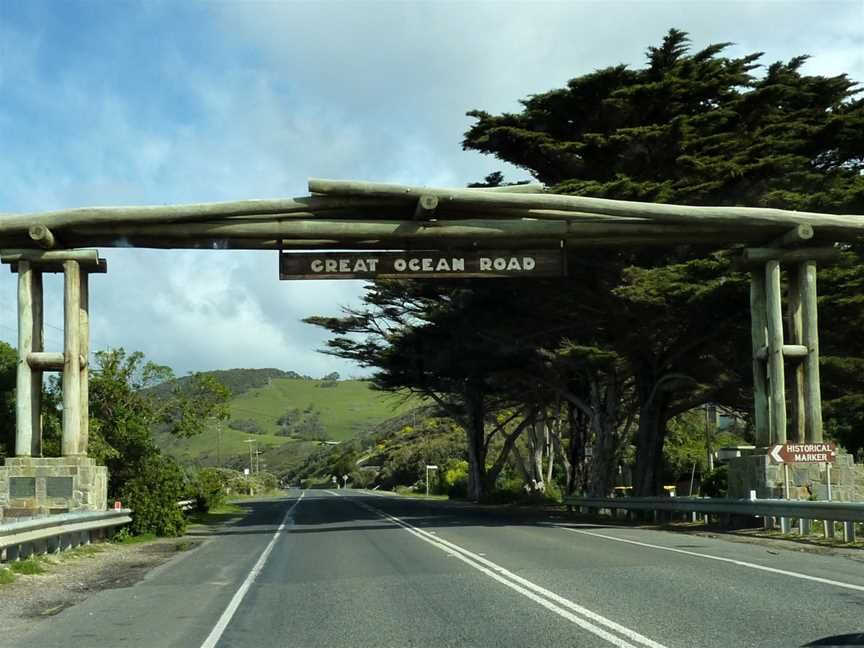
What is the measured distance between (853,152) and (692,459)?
31011mm

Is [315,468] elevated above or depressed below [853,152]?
below

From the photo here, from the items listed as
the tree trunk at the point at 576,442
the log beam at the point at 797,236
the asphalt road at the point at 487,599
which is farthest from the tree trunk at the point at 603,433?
the asphalt road at the point at 487,599

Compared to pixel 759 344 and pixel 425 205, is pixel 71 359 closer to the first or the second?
pixel 425 205

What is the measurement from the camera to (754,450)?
80.1 ft

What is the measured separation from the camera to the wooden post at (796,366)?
2423cm

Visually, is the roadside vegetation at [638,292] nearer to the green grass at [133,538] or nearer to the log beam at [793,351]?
the green grass at [133,538]

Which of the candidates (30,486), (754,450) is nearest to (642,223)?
(754,450)

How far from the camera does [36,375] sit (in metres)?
22.2

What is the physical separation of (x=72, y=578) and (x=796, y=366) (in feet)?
55.2

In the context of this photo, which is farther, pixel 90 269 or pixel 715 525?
pixel 715 525

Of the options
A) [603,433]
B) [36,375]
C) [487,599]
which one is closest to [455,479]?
[603,433]

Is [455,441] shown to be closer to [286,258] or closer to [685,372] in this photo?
[685,372]

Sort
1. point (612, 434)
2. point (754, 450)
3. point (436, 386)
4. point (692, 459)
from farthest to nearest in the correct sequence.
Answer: point (692, 459) < point (436, 386) < point (612, 434) < point (754, 450)

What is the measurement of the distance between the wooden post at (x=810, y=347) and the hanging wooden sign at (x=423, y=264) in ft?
19.4
